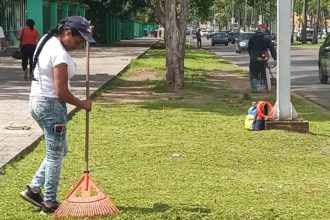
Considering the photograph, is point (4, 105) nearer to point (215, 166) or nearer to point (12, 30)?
point (215, 166)

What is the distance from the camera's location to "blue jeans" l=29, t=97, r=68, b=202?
571 cm

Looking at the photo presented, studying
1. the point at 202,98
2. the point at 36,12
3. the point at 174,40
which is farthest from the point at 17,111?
the point at 36,12

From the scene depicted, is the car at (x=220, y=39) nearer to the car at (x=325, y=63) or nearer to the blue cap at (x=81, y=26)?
the car at (x=325, y=63)

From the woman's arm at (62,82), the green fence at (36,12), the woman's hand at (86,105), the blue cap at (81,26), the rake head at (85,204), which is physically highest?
the green fence at (36,12)

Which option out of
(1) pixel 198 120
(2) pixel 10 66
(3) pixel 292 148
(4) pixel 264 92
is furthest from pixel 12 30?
(3) pixel 292 148

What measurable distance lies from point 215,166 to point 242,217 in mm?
2322

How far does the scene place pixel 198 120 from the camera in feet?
40.5

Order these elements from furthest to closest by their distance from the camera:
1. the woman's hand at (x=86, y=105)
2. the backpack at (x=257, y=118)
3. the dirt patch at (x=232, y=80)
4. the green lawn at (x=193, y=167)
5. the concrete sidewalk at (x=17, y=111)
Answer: the dirt patch at (x=232, y=80)
the backpack at (x=257, y=118)
the concrete sidewalk at (x=17, y=111)
the green lawn at (x=193, y=167)
the woman's hand at (x=86, y=105)

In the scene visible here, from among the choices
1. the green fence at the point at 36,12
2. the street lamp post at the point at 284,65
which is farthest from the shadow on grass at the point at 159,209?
the green fence at the point at 36,12

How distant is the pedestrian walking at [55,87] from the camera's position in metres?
5.57

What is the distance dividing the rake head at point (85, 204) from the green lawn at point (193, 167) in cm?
15

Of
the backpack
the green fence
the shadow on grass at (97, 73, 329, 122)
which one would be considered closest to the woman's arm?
the backpack

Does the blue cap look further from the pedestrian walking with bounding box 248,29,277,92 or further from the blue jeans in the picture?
the pedestrian walking with bounding box 248,29,277,92

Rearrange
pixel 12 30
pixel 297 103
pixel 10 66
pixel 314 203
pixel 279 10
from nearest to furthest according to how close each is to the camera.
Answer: pixel 314 203, pixel 279 10, pixel 297 103, pixel 10 66, pixel 12 30
